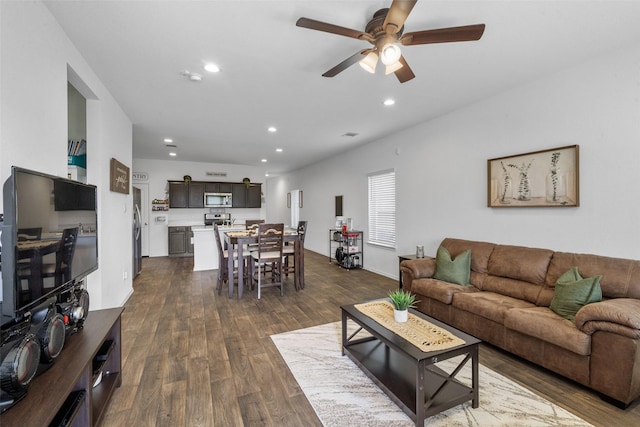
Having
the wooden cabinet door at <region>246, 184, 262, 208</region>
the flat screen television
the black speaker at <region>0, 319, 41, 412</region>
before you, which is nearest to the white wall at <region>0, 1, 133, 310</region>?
the flat screen television

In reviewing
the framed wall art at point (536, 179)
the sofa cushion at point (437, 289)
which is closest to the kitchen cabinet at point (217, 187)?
the sofa cushion at point (437, 289)

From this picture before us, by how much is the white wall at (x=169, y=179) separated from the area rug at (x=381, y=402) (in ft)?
21.8

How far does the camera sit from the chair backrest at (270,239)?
14.1 feet

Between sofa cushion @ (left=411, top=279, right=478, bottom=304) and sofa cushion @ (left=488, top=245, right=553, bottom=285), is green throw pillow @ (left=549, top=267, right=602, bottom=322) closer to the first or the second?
sofa cushion @ (left=488, top=245, right=553, bottom=285)

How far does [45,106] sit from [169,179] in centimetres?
656

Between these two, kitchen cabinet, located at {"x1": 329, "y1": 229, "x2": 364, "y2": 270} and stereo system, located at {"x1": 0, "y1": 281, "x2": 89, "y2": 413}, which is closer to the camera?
stereo system, located at {"x1": 0, "y1": 281, "x2": 89, "y2": 413}

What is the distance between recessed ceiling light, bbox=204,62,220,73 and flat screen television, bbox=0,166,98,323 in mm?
1590

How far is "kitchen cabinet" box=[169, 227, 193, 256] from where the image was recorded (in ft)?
25.3

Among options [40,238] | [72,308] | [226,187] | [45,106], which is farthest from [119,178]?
[226,187]

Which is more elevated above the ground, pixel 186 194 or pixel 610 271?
pixel 186 194

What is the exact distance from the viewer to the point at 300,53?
2562 mm

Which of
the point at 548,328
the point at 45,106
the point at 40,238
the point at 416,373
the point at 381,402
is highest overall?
the point at 45,106

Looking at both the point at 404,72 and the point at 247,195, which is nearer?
the point at 404,72

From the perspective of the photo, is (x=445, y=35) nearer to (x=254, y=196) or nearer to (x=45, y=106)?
(x=45, y=106)
